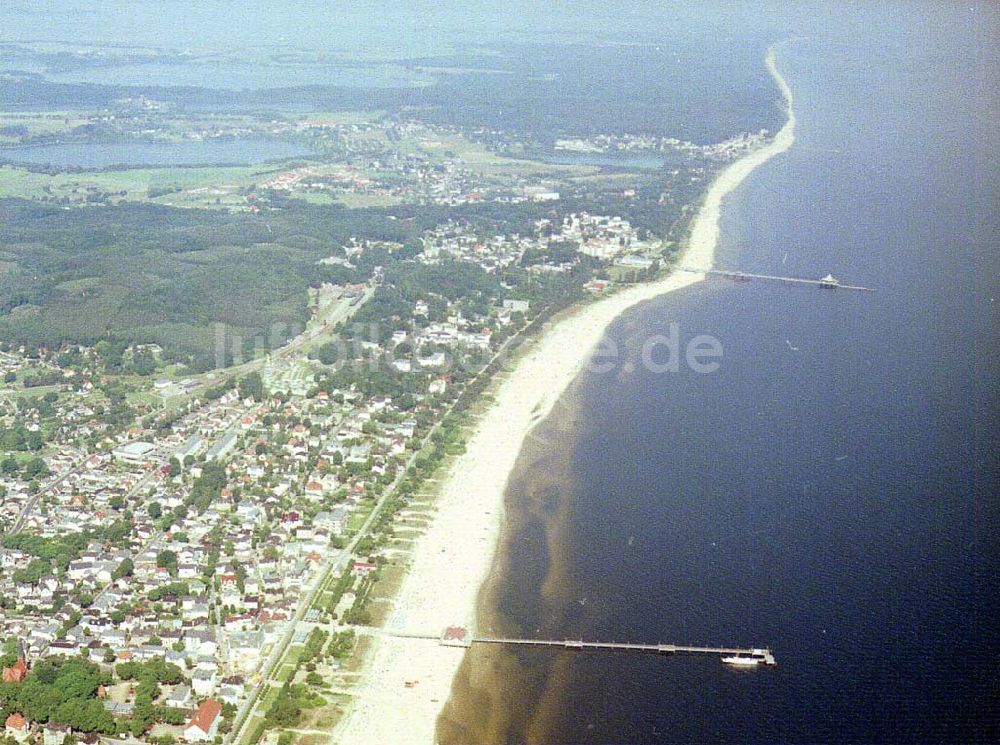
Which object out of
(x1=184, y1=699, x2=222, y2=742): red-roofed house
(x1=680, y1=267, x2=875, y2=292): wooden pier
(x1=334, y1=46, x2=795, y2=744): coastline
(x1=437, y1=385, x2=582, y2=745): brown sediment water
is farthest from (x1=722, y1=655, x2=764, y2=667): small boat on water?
(x1=680, y1=267, x2=875, y2=292): wooden pier

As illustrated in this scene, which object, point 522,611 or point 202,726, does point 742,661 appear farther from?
point 202,726

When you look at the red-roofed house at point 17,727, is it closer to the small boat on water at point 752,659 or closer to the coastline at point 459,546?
the coastline at point 459,546

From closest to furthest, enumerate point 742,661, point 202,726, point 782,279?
point 202,726 < point 742,661 < point 782,279

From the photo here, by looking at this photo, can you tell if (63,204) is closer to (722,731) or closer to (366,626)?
(366,626)

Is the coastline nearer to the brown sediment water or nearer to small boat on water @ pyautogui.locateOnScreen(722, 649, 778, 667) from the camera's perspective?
the brown sediment water

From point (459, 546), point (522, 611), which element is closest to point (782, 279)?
point (459, 546)

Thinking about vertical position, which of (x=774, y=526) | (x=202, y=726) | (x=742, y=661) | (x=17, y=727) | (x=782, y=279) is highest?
(x=782, y=279)
